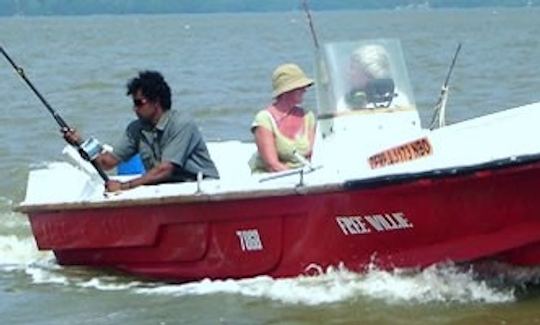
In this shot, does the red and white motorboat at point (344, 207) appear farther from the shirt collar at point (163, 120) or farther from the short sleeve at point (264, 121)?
the shirt collar at point (163, 120)

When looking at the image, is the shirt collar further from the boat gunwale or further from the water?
the water

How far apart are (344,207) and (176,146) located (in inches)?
56.8

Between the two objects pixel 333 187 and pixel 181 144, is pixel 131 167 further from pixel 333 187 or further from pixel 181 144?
pixel 333 187

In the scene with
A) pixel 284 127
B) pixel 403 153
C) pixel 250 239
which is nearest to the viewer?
pixel 403 153

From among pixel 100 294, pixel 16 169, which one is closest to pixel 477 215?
pixel 100 294

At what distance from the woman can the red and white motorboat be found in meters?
0.17

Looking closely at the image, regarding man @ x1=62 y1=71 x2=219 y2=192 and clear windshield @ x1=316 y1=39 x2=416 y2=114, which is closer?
clear windshield @ x1=316 y1=39 x2=416 y2=114

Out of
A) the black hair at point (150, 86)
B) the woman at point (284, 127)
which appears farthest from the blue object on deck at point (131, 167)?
the woman at point (284, 127)

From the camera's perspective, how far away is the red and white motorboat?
9797 mm

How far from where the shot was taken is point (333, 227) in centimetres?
1021

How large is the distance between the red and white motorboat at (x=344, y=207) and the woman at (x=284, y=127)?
17cm

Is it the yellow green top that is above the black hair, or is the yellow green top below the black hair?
below

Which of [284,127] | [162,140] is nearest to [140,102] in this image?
[162,140]

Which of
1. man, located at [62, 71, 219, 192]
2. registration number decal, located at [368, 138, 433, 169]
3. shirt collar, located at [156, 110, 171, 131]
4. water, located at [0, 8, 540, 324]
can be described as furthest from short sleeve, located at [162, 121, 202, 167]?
registration number decal, located at [368, 138, 433, 169]
